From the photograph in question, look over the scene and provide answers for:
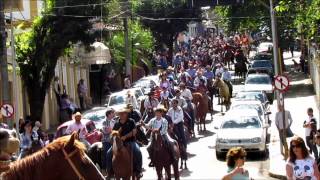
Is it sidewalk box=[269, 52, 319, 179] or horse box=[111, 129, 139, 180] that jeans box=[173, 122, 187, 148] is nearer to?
sidewalk box=[269, 52, 319, 179]

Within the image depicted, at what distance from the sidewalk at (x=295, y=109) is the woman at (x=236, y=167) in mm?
11025

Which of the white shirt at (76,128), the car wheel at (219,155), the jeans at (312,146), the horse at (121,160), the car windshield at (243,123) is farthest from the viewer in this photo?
the car windshield at (243,123)

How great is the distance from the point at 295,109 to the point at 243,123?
11824 millimetres

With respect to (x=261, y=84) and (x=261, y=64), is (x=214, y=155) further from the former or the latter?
(x=261, y=64)

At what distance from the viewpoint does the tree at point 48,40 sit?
109 feet

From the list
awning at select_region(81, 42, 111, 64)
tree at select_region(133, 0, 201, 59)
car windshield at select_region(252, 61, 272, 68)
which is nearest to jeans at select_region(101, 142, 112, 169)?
awning at select_region(81, 42, 111, 64)

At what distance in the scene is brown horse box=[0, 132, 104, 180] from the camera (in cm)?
588

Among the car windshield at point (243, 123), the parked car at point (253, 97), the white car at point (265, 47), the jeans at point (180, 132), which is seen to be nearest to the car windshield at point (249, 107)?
the car windshield at point (243, 123)

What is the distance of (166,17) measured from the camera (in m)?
73.2

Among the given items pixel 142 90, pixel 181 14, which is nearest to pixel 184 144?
pixel 142 90

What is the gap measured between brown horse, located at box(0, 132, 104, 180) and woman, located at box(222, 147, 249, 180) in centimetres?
428

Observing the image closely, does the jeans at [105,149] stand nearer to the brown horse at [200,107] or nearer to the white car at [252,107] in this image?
the white car at [252,107]

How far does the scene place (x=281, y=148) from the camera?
2556 centimetres

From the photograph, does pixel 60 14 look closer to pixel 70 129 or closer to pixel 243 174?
pixel 70 129
